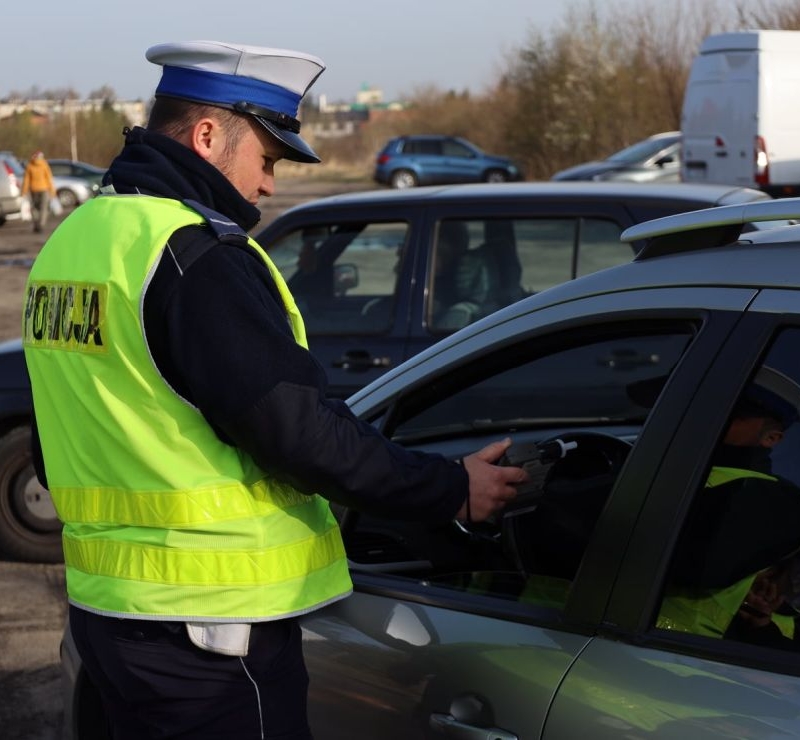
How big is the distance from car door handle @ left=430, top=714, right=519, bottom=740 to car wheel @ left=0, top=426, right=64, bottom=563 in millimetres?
4206

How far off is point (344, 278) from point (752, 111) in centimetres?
1219

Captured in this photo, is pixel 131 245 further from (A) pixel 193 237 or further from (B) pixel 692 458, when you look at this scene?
(B) pixel 692 458

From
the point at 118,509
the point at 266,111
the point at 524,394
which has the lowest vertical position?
the point at 524,394

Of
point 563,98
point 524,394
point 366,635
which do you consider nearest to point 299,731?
point 366,635

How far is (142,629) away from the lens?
87.8 inches

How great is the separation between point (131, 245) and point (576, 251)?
3.76 meters

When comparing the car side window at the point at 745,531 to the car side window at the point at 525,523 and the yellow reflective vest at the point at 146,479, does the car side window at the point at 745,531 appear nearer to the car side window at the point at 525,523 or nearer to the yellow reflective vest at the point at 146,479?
the car side window at the point at 525,523

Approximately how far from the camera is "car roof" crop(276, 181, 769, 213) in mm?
5602

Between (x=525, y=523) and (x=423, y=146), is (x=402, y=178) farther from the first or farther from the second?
(x=525, y=523)

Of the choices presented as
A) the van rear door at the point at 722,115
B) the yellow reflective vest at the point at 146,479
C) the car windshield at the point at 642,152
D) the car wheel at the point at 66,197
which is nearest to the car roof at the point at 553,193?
the yellow reflective vest at the point at 146,479

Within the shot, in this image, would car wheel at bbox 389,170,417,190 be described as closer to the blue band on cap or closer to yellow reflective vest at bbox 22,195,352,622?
the blue band on cap

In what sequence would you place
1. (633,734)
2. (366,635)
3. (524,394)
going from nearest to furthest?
1. (633,734)
2. (366,635)
3. (524,394)

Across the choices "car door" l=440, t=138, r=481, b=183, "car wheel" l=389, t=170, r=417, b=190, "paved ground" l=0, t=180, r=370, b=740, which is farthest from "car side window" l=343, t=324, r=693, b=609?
"car wheel" l=389, t=170, r=417, b=190

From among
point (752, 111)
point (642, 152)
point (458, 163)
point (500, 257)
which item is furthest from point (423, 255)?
point (458, 163)
